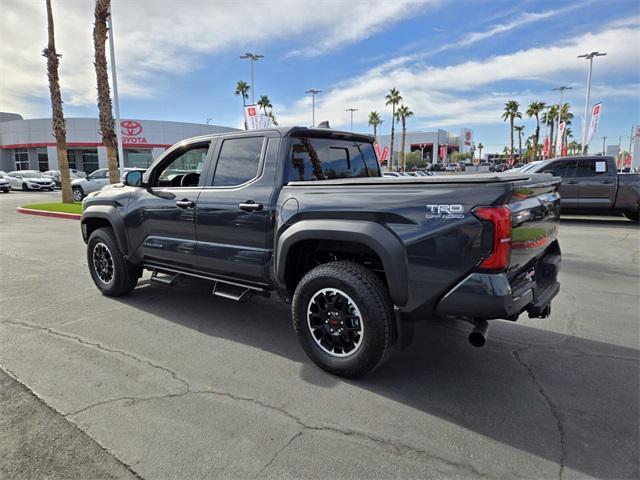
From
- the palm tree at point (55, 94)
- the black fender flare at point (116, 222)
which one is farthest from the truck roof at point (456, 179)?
the palm tree at point (55, 94)

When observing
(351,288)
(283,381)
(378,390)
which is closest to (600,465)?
(378,390)

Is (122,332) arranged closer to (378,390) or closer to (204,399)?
(204,399)

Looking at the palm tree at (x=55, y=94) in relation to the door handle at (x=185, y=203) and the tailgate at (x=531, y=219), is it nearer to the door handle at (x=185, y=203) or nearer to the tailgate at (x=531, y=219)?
the door handle at (x=185, y=203)

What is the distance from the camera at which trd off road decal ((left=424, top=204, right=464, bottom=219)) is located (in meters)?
2.60

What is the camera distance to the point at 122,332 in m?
4.17

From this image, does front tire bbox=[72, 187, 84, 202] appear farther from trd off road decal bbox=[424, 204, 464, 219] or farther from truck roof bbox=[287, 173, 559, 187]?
trd off road decal bbox=[424, 204, 464, 219]

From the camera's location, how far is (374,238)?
291 cm

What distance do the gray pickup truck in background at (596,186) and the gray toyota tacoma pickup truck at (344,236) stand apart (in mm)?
9650

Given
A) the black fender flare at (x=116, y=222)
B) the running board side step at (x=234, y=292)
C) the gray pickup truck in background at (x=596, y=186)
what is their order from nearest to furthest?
1. the running board side step at (x=234, y=292)
2. the black fender flare at (x=116, y=222)
3. the gray pickup truck in background at (x=596, y=186)

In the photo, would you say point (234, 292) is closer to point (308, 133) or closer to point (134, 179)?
point (308, 133)

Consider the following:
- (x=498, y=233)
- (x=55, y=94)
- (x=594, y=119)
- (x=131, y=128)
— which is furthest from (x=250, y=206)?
(x=131, y=128)

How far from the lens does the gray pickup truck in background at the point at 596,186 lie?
11.4 m

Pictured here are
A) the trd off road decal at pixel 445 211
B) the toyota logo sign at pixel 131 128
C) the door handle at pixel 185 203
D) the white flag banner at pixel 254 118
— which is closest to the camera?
the trd off road decal at pixel 445 211

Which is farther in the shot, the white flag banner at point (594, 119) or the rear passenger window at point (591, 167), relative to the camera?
the white flag banner at point (594, 119)
